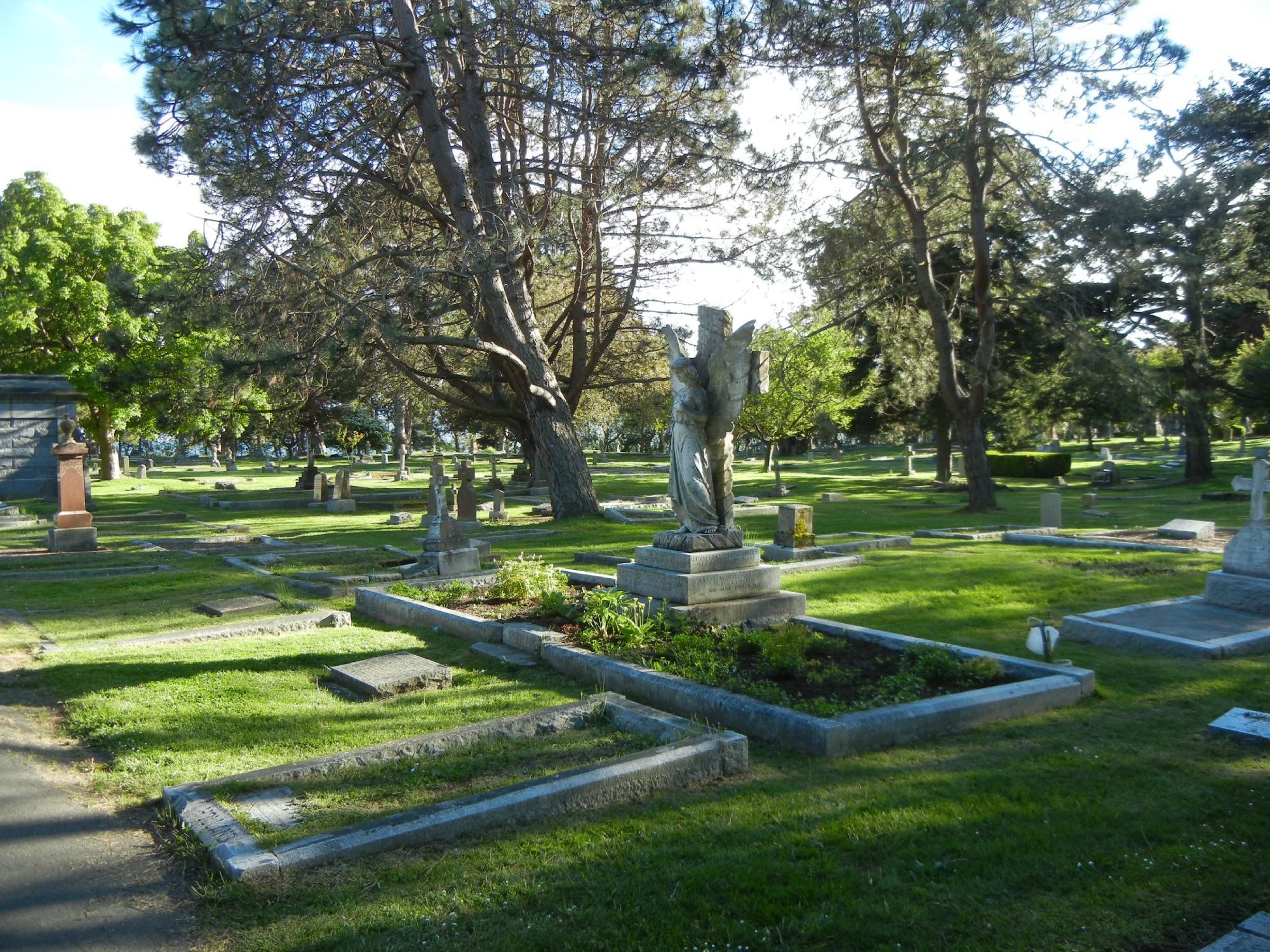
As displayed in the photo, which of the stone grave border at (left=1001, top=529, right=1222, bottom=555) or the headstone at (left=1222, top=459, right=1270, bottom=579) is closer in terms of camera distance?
the headstone at (left=1222, top=459, right=1270, bottom=579)

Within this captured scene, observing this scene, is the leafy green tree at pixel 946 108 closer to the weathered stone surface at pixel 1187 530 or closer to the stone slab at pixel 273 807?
the weathered stone surface at pixel 1187 530

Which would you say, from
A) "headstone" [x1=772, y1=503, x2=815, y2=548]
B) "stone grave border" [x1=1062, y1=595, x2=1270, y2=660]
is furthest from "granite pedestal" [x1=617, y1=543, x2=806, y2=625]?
"headstone" [x1=772, y1=503, x2=815, y2=548]

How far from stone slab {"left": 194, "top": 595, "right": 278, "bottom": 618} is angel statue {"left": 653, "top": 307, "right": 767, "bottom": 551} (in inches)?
190

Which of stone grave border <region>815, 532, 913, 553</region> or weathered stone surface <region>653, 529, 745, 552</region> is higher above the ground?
weathered stone surface <region>653, 529, 745, 552</region>

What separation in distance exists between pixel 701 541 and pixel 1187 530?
11.5 meters

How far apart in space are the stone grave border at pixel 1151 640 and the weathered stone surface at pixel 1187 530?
26.4 ft

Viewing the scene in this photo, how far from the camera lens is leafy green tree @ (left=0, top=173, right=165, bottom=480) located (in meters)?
34.5

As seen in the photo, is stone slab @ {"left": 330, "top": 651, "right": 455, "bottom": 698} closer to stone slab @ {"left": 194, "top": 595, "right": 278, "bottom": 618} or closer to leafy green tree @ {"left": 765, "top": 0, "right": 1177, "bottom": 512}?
stone slab @ {"left": 194, "top": 595, "right": 278, "bottom": 618}

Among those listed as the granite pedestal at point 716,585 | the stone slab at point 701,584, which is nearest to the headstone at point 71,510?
the stone slab at point 701,584

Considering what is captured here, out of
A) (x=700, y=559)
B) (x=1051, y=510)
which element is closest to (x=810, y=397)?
(x=1051, y=510)

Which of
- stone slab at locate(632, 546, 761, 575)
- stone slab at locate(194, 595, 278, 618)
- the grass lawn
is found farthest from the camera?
stone slab at locate(194, 595, 278, 618)

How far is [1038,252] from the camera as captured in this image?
20672 millimetres

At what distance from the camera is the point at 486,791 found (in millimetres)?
4746

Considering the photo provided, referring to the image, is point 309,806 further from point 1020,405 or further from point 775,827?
point 1020,405
